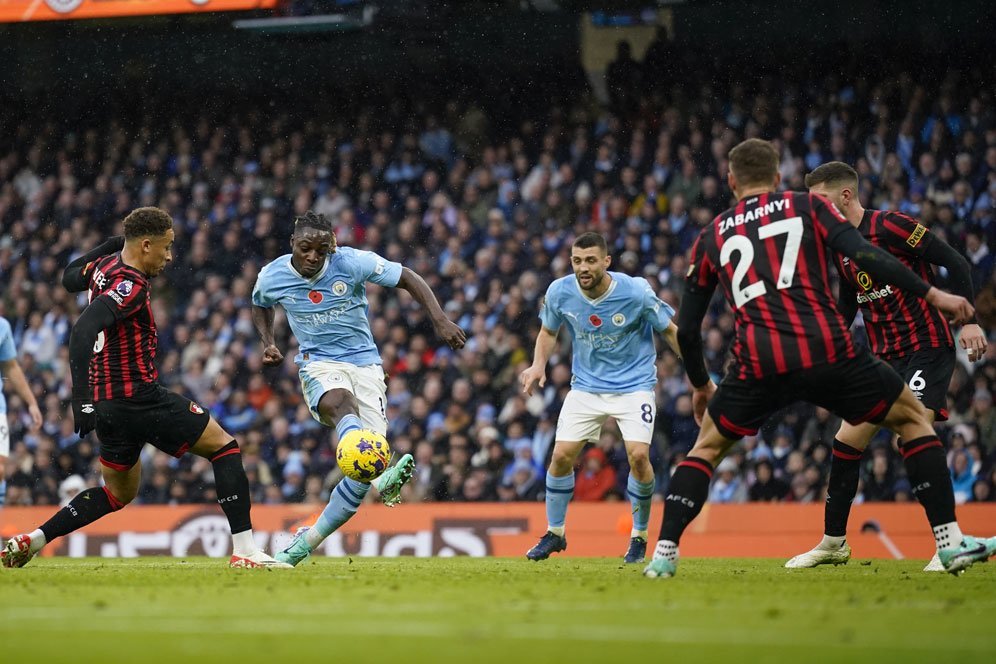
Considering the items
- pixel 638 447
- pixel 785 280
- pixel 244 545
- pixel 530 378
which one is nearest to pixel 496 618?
pixel 785 280

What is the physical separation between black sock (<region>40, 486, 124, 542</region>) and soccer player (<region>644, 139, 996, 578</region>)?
3.75 meters

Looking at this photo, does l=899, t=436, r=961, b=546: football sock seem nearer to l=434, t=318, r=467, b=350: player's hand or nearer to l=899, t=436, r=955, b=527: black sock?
l=899, t=436, r=955, b=527: black sock

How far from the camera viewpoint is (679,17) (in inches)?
788

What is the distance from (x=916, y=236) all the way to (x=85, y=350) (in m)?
4.90

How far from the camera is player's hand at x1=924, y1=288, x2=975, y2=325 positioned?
6320 mm

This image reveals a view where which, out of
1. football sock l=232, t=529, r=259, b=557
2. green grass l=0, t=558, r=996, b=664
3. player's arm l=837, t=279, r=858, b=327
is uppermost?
player's arm l=837, t=279, r=858, b=327

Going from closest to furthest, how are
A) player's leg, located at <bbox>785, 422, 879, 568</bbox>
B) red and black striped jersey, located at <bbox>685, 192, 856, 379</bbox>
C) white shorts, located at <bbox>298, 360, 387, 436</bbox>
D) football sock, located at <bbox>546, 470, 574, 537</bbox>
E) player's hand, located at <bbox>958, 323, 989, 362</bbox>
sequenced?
red and black striped jersey, located at <bbox>685, 192, 856, 379</bbox>, player's hand, located at <bbox>958, 323, 989, 362</bbox>, player's leg, located at <bbox>785, 422, 879, 568</bbox>, white shorts, located at <bbox>298, 360, 387, 436</bbox>, football sock, located at <bbox>546, 470, 574, 537</bbox>

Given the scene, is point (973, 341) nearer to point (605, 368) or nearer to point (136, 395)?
point (605, 368)

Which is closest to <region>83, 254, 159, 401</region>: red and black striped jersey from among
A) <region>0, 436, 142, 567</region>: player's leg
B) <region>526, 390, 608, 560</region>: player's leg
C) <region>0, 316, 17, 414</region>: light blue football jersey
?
<region>0, 436, 142, 567</region>: player's leg

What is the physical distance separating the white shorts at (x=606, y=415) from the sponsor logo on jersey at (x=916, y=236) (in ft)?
7.91

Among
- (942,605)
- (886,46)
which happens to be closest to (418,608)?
(942,605)

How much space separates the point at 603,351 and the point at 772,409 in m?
3.45

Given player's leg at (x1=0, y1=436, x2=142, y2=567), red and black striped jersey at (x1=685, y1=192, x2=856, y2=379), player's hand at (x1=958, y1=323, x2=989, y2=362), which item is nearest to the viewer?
red and black striped jersey at (x1=685, y1=192, x2=856, y2=379)

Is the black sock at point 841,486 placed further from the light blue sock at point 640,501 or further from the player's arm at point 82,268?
the player's arm at point 82,268
